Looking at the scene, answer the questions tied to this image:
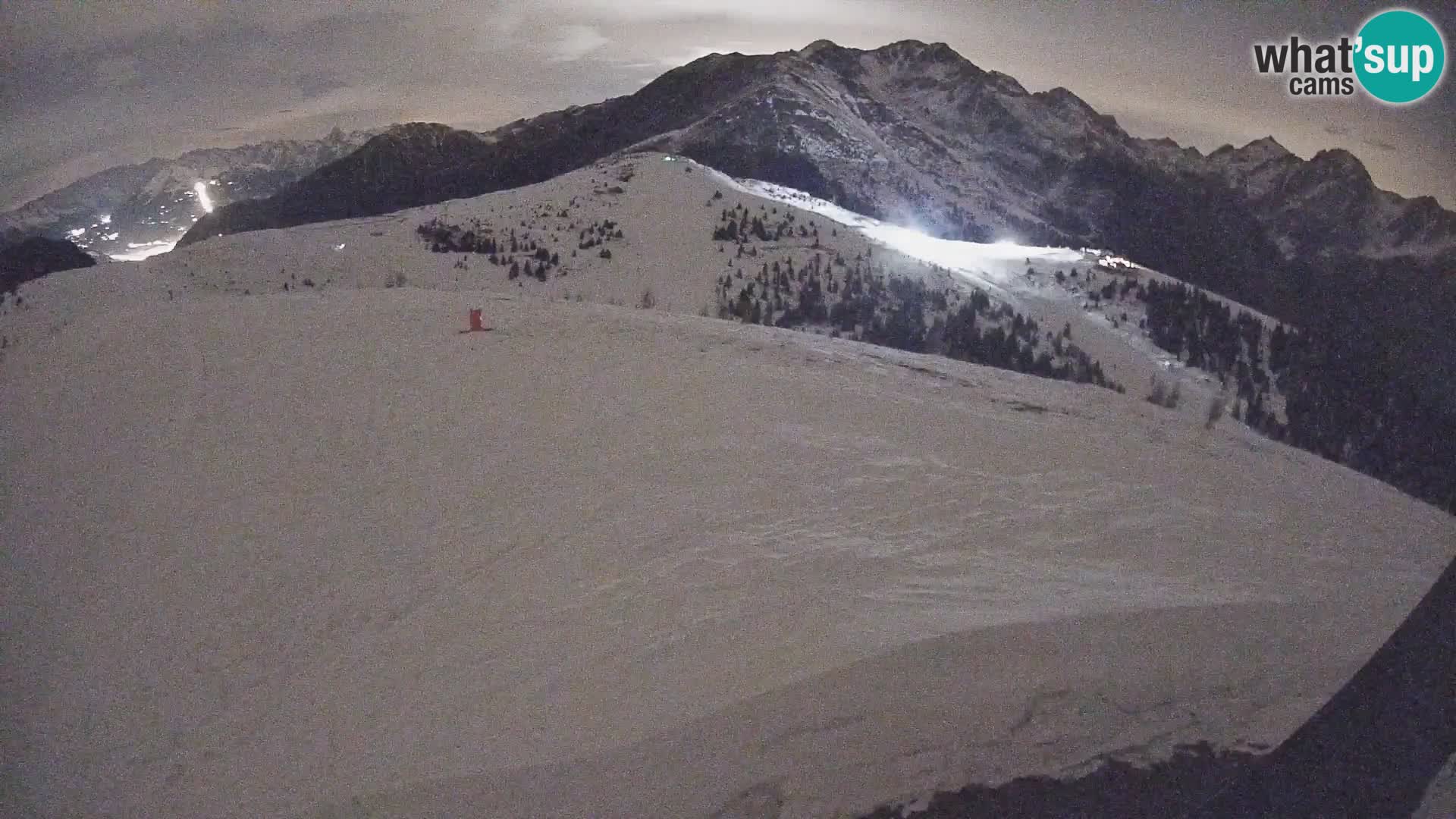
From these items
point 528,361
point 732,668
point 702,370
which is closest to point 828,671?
point 732,668

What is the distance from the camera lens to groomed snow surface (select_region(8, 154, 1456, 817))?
3.12 metres

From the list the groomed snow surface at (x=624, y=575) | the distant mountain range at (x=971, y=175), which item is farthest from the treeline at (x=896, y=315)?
the groomed snow surface at (x=624, y=575)

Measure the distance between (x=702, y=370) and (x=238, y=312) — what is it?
5328 mm

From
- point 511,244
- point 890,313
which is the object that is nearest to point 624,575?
point 890,313

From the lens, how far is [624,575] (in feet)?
14.2

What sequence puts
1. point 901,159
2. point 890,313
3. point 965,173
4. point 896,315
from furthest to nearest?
point 965,173, point 901,159, point 890,313, point 896,315

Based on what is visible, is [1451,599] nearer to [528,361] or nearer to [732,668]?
[732,668]

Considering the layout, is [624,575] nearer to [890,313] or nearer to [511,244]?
[890,313]

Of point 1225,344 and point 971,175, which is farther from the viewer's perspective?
point 971,175

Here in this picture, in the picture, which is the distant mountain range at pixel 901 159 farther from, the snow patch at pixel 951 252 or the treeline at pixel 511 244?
the treeline at pixel 511 244

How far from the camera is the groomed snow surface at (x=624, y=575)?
3121mm

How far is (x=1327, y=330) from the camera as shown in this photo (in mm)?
13773

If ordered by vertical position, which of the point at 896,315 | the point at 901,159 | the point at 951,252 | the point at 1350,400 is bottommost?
the point at 1350,400

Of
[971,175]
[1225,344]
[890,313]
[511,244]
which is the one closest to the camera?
[1225,344]
